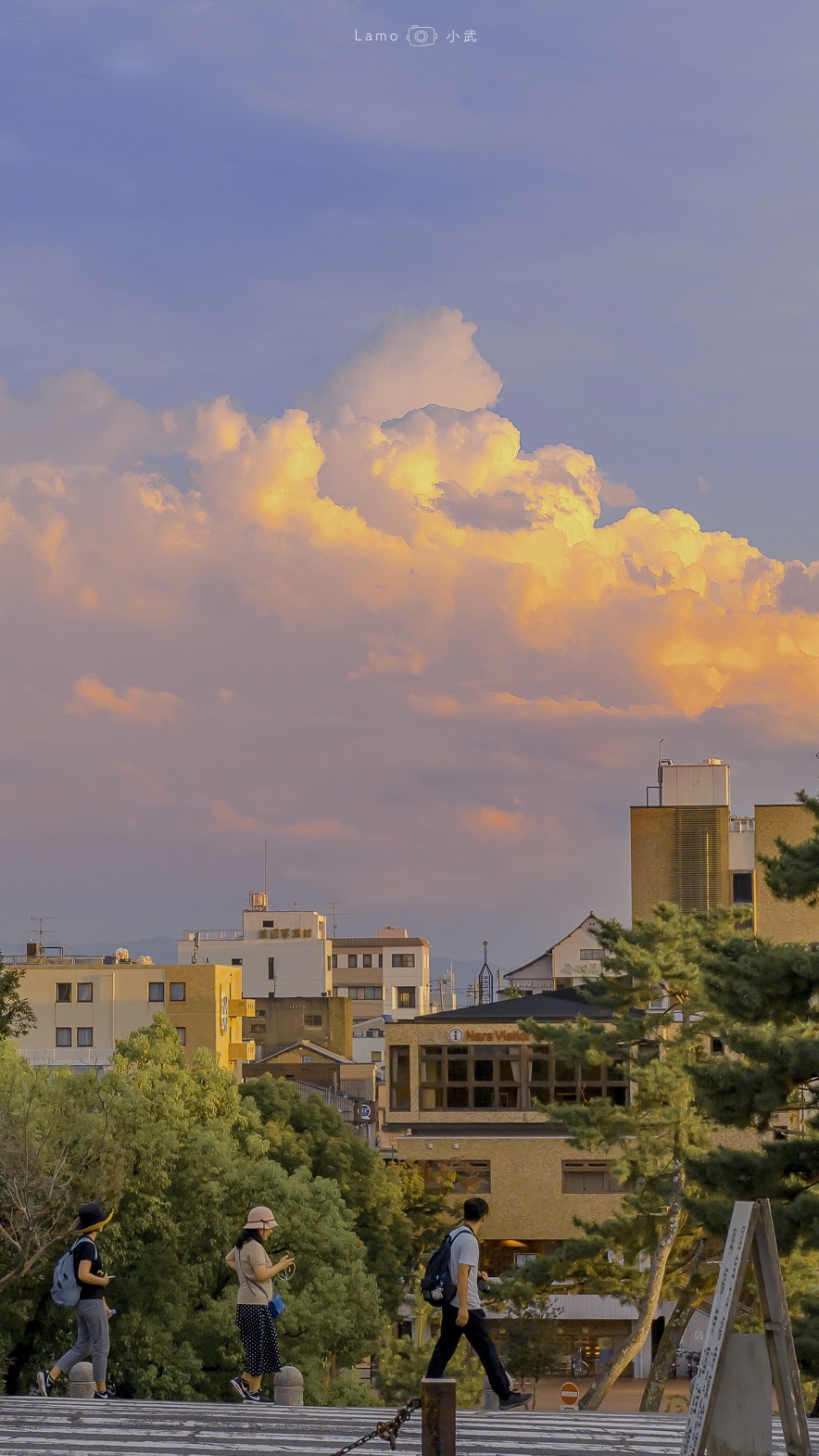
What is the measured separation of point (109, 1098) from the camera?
146 feet

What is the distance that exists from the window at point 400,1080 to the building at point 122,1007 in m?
29.8

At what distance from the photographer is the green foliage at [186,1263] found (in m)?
40.8

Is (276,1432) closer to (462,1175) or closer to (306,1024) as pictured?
(462,1175)

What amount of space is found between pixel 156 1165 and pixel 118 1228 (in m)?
1.79

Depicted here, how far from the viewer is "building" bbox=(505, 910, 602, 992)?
113 meters

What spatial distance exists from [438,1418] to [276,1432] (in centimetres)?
328

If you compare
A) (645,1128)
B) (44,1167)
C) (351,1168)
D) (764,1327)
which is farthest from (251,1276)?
(351,1168)

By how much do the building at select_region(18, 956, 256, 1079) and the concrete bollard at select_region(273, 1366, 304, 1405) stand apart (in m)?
83.9

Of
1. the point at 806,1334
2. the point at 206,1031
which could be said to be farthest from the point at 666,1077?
the point at 206,1031

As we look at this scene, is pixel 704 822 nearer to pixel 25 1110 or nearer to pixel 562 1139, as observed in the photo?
pixel 562 1139

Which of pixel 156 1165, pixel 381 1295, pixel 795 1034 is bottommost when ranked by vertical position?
pixel 381 1295

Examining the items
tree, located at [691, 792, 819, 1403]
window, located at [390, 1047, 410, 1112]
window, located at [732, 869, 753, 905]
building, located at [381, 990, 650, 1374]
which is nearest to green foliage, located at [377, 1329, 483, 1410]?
building, located at [381, 990, 650, 1374]

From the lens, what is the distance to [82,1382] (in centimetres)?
1519

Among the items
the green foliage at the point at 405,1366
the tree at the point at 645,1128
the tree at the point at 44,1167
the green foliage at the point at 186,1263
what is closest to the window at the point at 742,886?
the green foliage at the point at 405,1366
